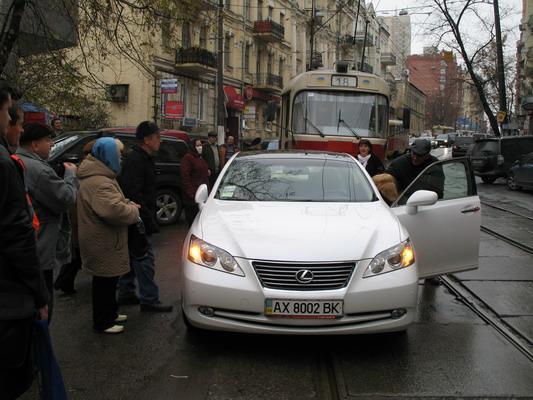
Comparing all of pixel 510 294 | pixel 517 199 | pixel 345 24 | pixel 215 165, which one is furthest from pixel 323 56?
pixel 510 294

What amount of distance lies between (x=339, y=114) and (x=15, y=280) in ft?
36.1

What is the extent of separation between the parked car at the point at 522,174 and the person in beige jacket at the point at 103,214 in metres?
16.9

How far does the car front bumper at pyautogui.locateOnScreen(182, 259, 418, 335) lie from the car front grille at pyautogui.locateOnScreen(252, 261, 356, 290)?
0.05 m

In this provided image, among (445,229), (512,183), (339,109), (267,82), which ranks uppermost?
(267,82)

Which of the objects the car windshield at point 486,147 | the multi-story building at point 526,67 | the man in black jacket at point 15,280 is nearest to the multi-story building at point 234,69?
the car windshield at point 486,147

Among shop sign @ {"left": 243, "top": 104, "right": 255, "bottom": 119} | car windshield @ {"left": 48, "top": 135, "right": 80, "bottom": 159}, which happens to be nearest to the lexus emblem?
car windshield @ {"left": 48, "top": 135, "right": 80, "bottom": 159}

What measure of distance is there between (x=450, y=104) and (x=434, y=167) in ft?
335

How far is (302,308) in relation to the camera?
4137 millimetres

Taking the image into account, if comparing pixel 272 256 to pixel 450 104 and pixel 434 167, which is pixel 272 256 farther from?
pixel 450 104

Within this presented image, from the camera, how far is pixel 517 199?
17328 mm

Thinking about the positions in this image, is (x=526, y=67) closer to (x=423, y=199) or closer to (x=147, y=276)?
(x=423, y=199)

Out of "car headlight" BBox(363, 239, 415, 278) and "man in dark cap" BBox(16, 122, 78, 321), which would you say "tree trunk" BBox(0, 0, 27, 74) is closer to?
"man in dark cap" BBox(16, 122, 78, 321)

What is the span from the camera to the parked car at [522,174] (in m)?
18.8

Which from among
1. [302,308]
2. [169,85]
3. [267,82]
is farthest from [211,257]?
[267,82]
